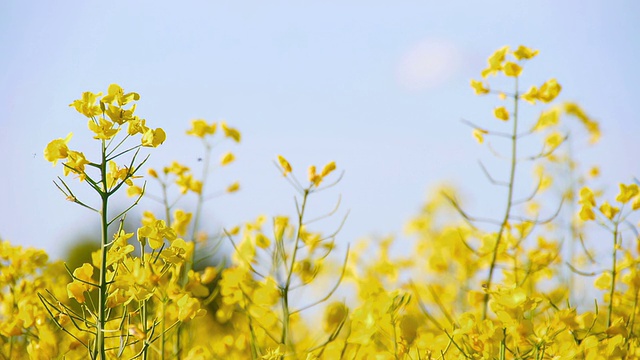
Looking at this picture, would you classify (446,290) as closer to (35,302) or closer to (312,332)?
(312,332)

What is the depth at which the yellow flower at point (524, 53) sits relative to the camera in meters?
2.20

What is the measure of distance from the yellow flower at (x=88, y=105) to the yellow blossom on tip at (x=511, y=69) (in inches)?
52.1

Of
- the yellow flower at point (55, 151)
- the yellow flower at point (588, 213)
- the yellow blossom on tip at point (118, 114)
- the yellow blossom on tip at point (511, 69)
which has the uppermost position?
the yellow blossom on tip at point (118, 114)

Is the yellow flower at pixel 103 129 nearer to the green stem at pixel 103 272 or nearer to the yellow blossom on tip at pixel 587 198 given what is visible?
the green stem at pixel 103 272

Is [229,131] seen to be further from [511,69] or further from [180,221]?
[511,69]

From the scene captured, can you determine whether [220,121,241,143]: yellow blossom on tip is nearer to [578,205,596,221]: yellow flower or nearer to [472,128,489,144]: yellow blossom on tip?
[472,128,489,144]: yellow blossom on tip

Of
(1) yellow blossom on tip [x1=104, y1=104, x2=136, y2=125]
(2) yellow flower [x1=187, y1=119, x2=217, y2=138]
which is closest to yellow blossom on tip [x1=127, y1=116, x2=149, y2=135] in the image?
(1) yellow blossom on tip [x1=104, y1=104, x2=136, y2=125]

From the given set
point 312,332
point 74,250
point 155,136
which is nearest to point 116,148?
point 155,136

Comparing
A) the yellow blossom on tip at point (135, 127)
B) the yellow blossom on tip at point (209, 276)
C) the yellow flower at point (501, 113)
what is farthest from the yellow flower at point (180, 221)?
the yellow flower at point (501, 113)

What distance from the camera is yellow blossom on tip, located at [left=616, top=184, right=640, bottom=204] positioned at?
1894 millimetres

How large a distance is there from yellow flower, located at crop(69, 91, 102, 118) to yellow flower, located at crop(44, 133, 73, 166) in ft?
0.24

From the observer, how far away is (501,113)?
222 centimetres

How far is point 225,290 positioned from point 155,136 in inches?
30.0

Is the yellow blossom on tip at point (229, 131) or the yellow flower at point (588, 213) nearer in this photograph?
the yellow flower at point (588, 213)
